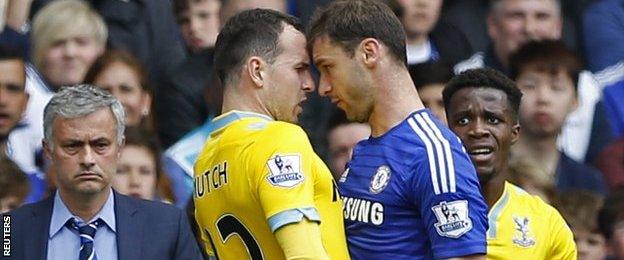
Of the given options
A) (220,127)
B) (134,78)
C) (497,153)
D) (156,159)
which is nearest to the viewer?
(220,127)

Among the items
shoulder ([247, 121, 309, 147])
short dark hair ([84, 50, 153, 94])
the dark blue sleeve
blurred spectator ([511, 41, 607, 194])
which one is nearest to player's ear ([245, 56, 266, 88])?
shoulder ([247, 121, 309, 147])

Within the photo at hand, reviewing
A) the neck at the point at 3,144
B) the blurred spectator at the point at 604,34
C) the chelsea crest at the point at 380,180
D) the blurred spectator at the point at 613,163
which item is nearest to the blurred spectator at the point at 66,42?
the neck at the point at 3,144

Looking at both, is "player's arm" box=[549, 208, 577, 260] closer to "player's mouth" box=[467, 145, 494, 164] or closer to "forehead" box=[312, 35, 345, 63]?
"player's mouth" box=[467, 145, 494, 164]

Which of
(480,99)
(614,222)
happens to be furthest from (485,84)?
(614,222)

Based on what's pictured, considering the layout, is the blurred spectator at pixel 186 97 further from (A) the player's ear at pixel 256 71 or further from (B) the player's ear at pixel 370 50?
(B) the player's ear at pixel 370 50

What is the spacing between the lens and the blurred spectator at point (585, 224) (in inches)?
374

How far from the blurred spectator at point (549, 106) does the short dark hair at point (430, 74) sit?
→ 566 mm

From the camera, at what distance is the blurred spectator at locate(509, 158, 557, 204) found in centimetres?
944

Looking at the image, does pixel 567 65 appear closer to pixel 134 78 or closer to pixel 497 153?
pixel 134 78

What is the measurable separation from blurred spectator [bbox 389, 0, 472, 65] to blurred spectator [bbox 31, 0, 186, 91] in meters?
1.41

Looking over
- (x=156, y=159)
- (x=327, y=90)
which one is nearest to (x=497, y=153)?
(x=327, y=90)

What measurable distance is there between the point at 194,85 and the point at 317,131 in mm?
784

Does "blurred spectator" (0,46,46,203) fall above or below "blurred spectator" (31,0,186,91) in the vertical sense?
below

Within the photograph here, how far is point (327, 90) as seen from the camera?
20.5 feet
